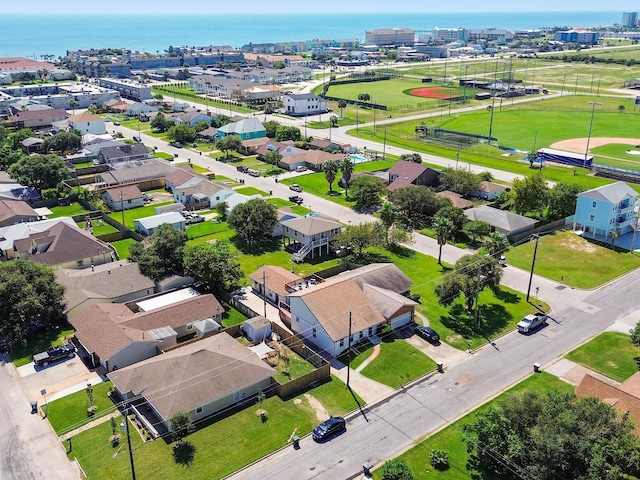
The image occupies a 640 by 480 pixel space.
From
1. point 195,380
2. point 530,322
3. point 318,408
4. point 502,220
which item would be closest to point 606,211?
point 502,220

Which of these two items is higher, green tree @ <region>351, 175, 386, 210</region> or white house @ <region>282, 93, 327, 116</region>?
white house @ <region>282, 93, 327, 116</region>

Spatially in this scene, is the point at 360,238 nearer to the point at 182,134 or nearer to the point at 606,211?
the point at 606,211

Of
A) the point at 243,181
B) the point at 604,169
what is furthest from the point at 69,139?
the point at 604,169

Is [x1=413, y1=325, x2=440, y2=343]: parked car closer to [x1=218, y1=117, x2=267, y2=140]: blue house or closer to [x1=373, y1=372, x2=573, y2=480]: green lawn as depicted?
[x1=373, y1=372, x2=573, y2=480]: green lawn

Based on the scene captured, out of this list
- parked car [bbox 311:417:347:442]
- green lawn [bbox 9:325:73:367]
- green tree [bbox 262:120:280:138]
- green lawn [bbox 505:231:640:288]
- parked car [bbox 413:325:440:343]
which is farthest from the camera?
green tree [bbox 262:120:280:138]

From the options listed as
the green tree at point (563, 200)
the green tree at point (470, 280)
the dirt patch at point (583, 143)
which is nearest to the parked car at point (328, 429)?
the green tree at point (470, 280)

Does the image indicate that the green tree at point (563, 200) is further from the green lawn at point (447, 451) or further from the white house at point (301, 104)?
the white house at point (301, 104)

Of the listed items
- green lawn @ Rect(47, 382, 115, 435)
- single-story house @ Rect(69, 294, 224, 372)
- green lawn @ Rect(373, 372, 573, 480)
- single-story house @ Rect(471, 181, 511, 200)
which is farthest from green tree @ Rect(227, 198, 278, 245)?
→ green lawn @ Rect(373, 372, 573, 480)
